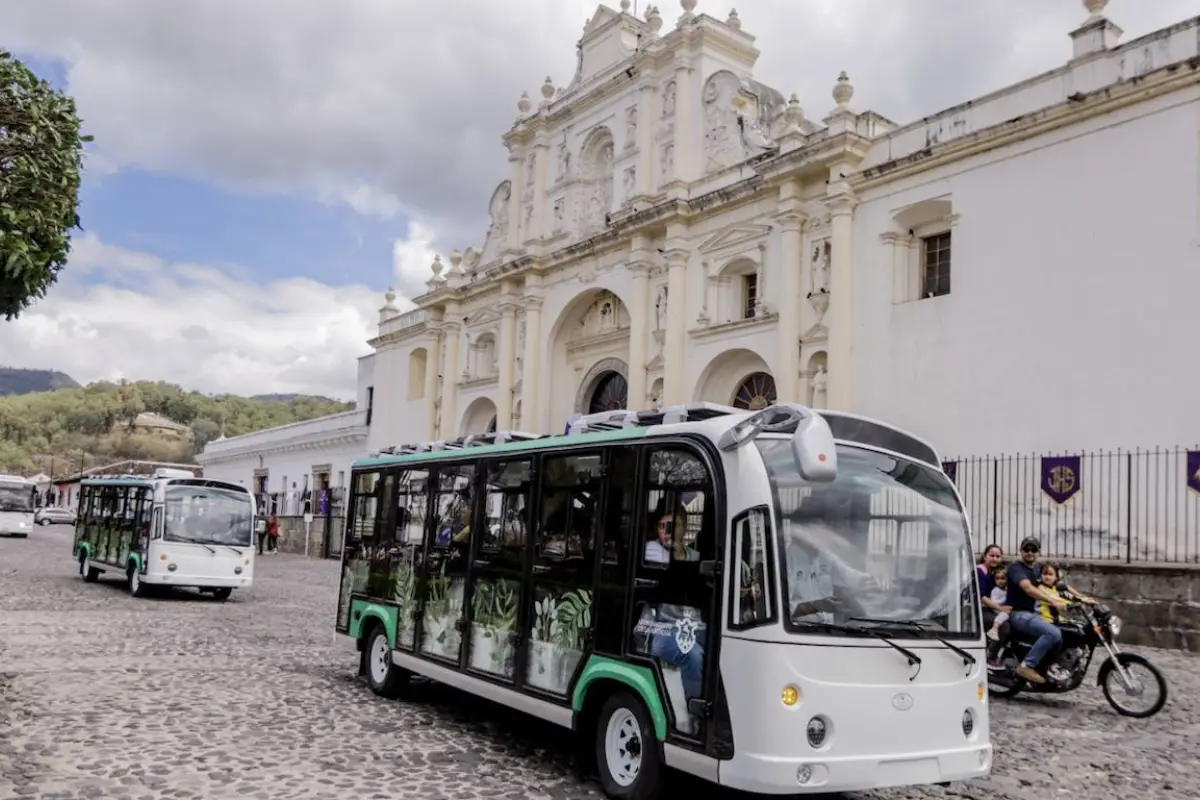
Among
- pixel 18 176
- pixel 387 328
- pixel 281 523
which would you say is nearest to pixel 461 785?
pixel 18 176

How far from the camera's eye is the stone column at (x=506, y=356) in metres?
29.0

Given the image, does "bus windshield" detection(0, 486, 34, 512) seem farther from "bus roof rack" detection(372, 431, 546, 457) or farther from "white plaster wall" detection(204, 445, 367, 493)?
"bus roof rack" detection(372, 431, 546, 457)

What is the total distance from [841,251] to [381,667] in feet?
43.4

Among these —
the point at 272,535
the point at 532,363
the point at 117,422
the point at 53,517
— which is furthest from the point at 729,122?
the point at 117,422

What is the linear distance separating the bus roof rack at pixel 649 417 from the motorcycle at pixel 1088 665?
15.5ft

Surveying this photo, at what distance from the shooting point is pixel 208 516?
18969mm

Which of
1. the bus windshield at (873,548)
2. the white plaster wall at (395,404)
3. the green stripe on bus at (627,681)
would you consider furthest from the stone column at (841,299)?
the white plaster wall at (395,404)

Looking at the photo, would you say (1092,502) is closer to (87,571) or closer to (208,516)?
(208,516)

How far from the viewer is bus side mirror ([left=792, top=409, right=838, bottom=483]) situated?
17.4 feet

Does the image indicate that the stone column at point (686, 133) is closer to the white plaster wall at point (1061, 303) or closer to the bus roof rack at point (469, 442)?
the white plaster wall at point (1061, 303)

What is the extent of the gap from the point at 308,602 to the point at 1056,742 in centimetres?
1346

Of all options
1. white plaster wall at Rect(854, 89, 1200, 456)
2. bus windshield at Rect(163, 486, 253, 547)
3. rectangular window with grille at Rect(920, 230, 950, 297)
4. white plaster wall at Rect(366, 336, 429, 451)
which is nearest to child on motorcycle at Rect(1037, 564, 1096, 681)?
white plaster wall at Rect(854, 89, 1200, 456)

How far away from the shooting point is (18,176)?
5.90 metres

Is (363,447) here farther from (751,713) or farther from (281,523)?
(751,713)
